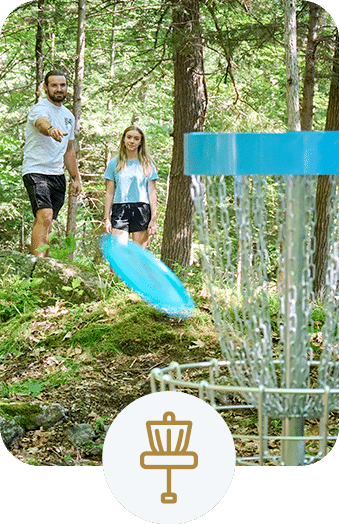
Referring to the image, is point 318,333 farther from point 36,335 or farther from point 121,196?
point 36,335

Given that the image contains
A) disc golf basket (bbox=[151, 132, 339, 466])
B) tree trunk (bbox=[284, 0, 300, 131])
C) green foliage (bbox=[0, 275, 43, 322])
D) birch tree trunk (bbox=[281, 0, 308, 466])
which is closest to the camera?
disc golf basket (bbox=[151, 132, 339, 466])

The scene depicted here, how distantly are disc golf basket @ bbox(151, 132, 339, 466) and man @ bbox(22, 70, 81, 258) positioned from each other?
2.47 feet

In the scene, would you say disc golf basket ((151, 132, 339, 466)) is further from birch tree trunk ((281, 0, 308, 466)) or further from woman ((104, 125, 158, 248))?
woman ((104, 125, 158, 248))

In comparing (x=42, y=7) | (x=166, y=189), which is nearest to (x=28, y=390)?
(x=166, y=189)

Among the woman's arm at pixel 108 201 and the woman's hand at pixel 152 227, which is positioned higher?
the woman's arm at pixel 108 201

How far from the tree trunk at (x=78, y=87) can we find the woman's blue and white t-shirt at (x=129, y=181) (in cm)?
19

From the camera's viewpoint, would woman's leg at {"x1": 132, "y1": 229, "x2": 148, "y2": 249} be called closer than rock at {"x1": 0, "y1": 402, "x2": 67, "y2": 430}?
No

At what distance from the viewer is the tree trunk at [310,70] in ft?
8.77

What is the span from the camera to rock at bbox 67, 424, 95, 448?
8.63 feet

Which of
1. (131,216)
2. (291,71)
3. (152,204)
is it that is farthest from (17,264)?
(291,71)

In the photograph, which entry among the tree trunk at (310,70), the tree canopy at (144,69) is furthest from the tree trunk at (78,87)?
the tree trunk at (310,70)

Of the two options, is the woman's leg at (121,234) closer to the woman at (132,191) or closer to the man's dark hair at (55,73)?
the woman at (132,191)

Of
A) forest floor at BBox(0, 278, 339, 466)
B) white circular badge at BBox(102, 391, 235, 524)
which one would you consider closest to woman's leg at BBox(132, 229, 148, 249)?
forest floor at BBox(0, 278, 339, 466)

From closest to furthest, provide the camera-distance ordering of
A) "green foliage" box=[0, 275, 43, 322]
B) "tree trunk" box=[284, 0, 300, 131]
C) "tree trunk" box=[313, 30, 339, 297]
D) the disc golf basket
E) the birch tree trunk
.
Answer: the disc golf basket
the birch tree trunk
"tree trunk" box=[313, 30, 339, 297]
"tree trunk" box=[284, 0, 300, 131]
"green foliage" box=[0, 275, 43, 322]
